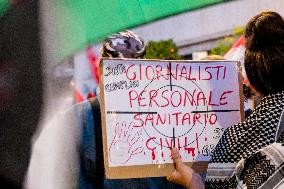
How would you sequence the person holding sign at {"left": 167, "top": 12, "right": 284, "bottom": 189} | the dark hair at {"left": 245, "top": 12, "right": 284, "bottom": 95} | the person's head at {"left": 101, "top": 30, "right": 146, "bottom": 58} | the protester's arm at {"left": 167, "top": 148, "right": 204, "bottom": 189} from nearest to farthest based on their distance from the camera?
1. the person holding sign at {"left": 167, "top": 12, "right": 284, "bottom": 189}
2. the dark hair at {"left": 245, "top": 12, "right": 284, "bottom": 95}
3. the protester's arm at {"left": 167, "top": 148, "right": 204, "bottom": 189}
4. the person's head at {"left": 101, "top": 30, "right": 146, "bottom": 58}

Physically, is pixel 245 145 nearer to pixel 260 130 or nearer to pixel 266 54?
pixel 260 130

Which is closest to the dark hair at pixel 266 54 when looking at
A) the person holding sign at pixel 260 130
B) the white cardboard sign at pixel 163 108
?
the person holding sign at pixel 260 130

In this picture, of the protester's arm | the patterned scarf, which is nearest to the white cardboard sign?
the protester's arm

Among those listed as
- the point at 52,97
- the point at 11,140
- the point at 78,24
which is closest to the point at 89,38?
the point at 78,24

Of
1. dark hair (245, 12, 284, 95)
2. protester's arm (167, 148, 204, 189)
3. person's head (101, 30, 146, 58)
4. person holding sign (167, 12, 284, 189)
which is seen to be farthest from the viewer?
person's head (101, 30, 146, 58)

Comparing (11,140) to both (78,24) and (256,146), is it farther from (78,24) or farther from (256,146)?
(256,146)

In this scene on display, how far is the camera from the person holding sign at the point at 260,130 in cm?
178

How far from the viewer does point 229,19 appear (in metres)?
18.7

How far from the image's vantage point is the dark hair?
1.88 meters

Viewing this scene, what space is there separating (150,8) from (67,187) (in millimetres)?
704

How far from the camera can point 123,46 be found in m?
2.30

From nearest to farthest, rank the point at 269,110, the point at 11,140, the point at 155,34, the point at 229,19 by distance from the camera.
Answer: the point at 11,140 < the point at 269,110 < the point at 229,19 < the point at 155,34

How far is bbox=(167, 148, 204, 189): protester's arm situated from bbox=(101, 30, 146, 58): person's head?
45 centimetres

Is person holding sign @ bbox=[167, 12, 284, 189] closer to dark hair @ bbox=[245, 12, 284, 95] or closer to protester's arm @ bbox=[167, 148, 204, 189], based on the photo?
dark hair @ bbox=[245, 12, 284, 95]
